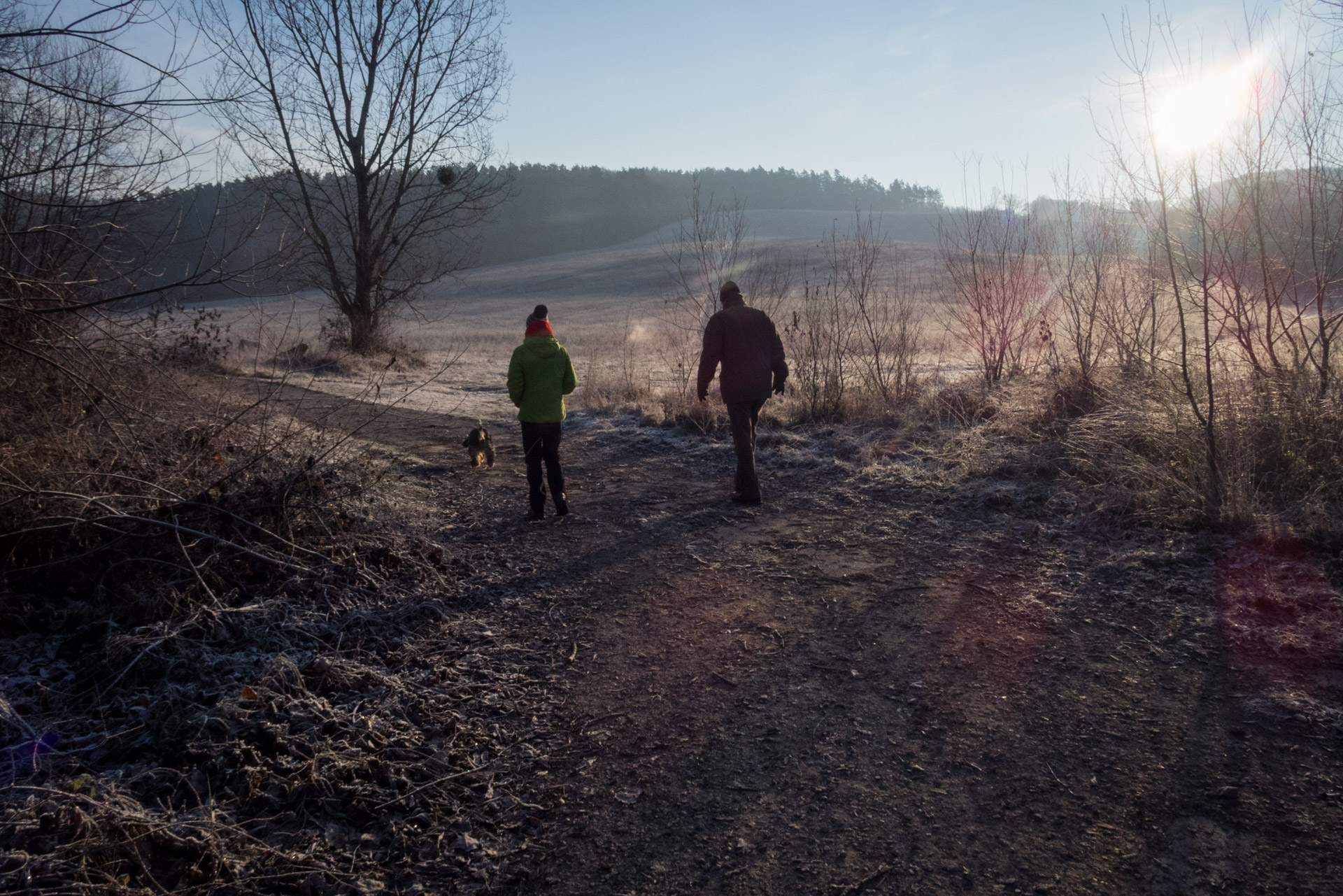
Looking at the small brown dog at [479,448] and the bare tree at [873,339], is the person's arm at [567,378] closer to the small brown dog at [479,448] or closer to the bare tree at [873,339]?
the small brown dog at [479,448]

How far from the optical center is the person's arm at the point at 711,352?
685cm

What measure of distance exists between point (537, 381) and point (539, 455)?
65 cm

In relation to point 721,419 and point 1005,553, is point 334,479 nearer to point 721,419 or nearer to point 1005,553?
point 1005,553

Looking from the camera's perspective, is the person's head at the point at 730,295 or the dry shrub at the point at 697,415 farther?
the dry shrub at the point at 697,415

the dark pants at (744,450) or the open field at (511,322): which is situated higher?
the open field at (511,322)

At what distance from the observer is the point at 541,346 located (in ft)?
21.2

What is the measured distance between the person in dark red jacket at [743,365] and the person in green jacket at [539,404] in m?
1.35

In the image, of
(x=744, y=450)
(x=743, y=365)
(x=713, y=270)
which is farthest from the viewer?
(x=713, y=270)

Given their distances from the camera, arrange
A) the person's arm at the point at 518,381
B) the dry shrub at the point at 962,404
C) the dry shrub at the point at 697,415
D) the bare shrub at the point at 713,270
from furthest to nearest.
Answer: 1. the bare shrub at the point at 713,270
2. the dry shrub at the point at 697,415
3. the dry shrub at the point at 962,404
4. the person's arm at the point at 518,381

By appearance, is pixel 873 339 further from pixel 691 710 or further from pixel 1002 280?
pixel 691 710

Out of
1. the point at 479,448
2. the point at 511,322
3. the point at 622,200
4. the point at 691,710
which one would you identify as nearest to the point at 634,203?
the point at 622,200

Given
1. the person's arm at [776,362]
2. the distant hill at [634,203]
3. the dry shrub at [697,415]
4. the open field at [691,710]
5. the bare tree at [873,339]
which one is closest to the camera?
the open field at [691,710]

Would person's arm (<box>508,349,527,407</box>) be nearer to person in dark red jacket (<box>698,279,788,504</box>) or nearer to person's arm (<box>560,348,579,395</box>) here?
person's arm (<box>560,348,579,395</box>)

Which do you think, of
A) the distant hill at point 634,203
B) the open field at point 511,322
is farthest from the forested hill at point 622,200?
the open field at point 511,322
